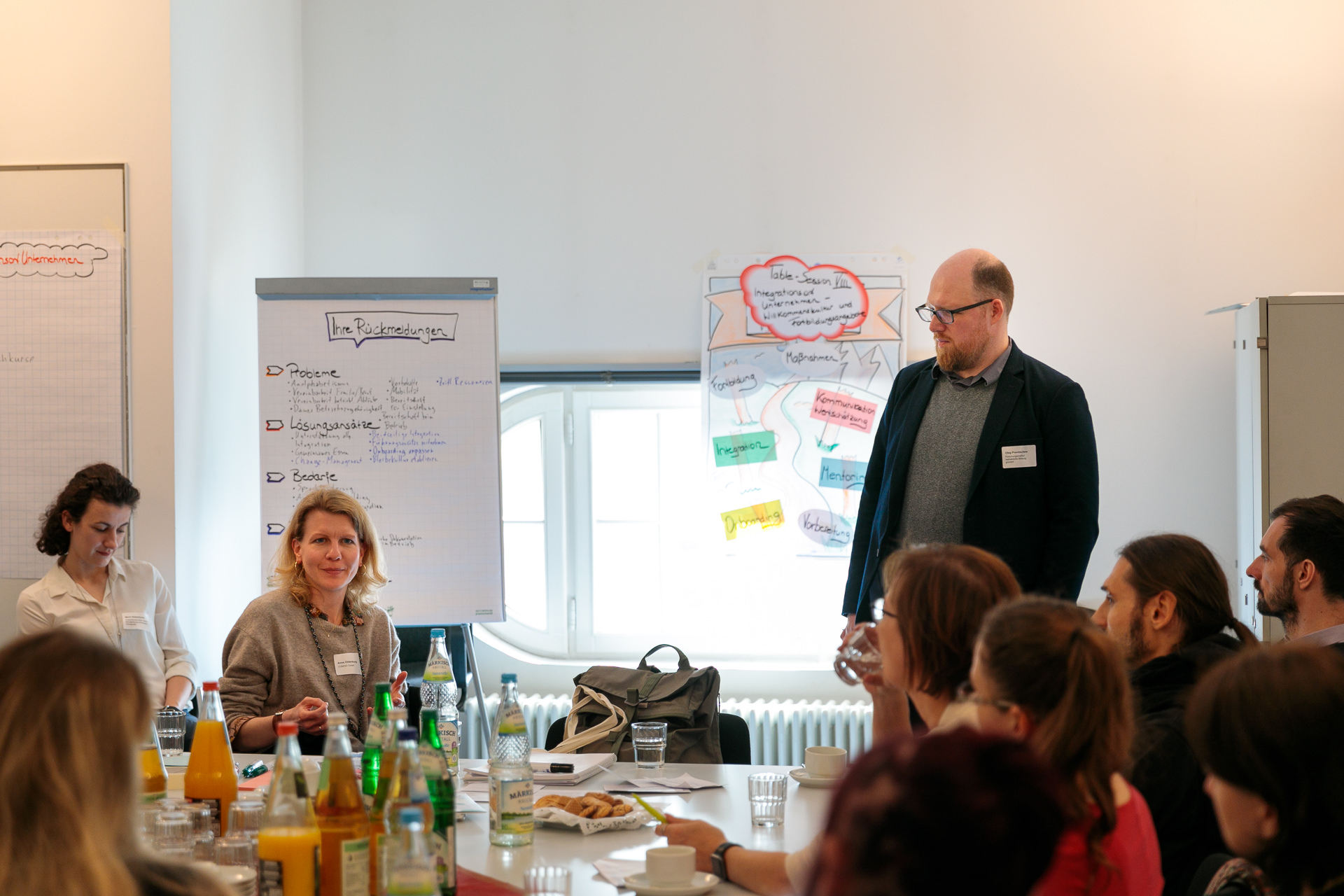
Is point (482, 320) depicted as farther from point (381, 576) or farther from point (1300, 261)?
point (1300, 261)

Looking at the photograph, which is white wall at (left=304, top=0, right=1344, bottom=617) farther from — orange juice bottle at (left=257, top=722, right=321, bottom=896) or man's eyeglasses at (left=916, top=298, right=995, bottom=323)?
orange juice bottle at (left=257, top=722, right=321, bottom=896)

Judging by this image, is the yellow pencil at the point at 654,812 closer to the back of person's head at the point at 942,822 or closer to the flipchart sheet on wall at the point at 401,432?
the back of person's head at the point at 942,822

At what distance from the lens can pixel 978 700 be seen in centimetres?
153

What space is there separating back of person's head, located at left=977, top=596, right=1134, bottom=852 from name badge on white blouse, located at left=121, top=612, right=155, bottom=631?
3.05m

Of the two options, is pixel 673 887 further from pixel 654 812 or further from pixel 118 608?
pixel 118 608

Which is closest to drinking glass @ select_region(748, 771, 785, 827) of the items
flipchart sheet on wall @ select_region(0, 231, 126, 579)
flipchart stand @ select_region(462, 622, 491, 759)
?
flipchart stand @ select_region(462, 622, 491, 759)

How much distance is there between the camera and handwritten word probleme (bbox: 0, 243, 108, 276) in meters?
3.84

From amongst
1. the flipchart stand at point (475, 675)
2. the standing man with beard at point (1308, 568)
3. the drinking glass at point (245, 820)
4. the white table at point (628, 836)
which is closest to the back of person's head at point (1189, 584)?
the standing man with beard at point (1308, 568)

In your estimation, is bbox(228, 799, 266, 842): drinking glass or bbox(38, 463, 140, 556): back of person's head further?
bbox(38, 463, 140, 556): back of person's head

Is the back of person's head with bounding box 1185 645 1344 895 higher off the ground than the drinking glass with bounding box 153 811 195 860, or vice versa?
the back of person's head with bounding box 1185 645 1344 895

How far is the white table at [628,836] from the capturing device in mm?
1820

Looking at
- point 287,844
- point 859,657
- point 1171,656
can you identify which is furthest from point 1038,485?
point 287,844

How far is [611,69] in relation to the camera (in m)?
4.55

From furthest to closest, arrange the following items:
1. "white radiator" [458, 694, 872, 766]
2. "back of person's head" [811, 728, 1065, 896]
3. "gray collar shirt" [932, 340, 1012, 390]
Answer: "white radiator" [458, 694, 872, 766] → "gray collar shirt" [932, 340, 1012, 390] → "back of person's head" [811, 728, 1065, 896]
